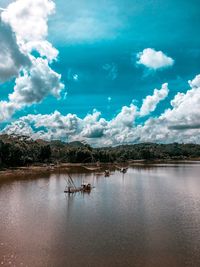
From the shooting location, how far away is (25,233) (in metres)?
39.5

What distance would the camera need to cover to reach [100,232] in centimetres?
4022

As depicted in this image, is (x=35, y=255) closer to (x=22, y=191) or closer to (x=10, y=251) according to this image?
(x=10, y=251)

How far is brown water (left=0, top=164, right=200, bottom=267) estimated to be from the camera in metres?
30.9

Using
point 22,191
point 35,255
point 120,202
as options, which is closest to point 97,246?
point 35,255

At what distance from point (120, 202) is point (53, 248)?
102 ft

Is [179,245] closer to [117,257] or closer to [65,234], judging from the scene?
[117,257]

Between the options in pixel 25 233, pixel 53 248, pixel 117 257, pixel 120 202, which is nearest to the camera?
pixel 117 257

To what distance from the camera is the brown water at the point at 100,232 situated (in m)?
30.9

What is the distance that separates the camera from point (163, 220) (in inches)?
1834

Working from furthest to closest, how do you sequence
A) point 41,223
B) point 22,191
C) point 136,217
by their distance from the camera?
point 22,191
point 136,217
point 41,223

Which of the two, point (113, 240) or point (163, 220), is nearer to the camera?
point (113, 240)

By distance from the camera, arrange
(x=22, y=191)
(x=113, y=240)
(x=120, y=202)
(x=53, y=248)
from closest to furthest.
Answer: (x=53, y=248) → (x=113, y=240) → (x=120, y=202) → (x=22, y=191)

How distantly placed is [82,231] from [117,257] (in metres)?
10.7

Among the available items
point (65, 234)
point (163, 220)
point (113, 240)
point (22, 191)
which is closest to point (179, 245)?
point (113, 240)
